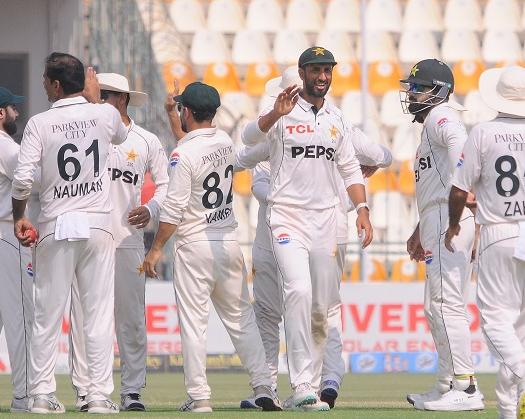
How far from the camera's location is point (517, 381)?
26.2 ft

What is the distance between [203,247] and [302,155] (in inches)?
35.3

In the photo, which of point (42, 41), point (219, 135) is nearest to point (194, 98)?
point (219, 135)

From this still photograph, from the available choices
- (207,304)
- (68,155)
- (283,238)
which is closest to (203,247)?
(207,304)

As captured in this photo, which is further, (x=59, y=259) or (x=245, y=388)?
(x=245, y=388)

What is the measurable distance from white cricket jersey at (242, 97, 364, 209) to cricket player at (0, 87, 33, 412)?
1579 millimetres

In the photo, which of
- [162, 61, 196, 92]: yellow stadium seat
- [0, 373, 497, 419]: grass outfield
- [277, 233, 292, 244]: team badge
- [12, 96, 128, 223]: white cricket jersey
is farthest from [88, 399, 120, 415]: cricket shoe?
[162, 61, 196, 92]: yellow stadium seat

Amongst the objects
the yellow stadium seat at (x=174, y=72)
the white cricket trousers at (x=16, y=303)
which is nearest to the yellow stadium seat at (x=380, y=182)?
the yellow stadium seat at (x=174, y=72)

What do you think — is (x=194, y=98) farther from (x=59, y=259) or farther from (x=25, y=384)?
(x=25, y=384)

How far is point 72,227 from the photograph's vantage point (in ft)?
28.9

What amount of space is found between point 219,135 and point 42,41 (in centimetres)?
665

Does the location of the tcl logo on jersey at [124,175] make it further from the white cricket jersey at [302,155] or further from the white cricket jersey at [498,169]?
the white cricket jersey at [498,169]

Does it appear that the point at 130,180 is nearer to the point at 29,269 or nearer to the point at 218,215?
the point at 218,215

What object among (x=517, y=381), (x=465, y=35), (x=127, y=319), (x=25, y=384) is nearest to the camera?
(x=517, y=381)

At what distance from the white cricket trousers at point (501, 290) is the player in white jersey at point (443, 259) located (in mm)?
1313
